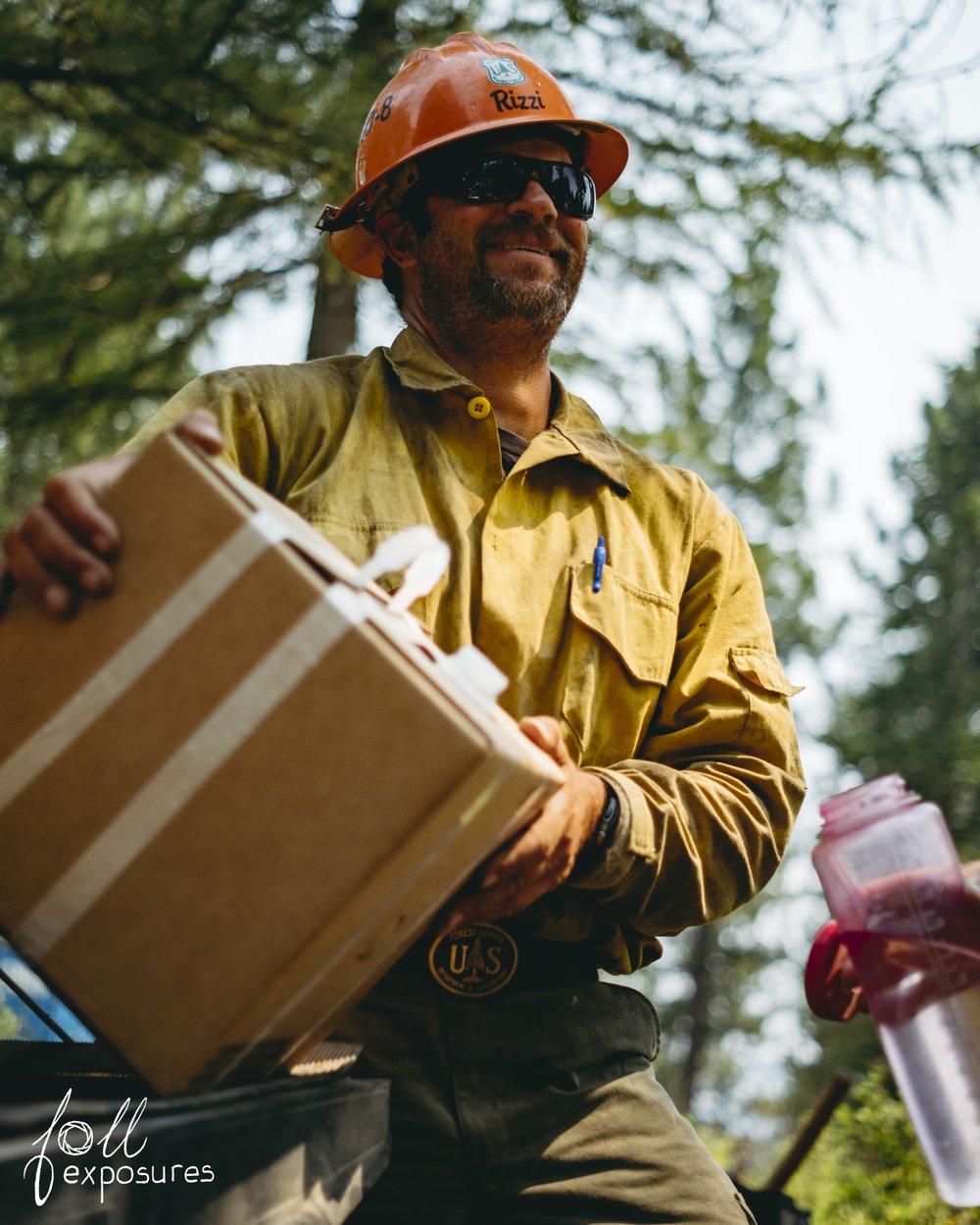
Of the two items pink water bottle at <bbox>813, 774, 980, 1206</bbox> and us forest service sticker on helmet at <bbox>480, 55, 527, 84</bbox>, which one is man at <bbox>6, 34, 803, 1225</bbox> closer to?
us forest service sticker on helmet at <bbox>480, 55, 527, 84</bbox>

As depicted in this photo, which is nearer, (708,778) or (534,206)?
(708,778)

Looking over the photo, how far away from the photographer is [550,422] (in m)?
2.57

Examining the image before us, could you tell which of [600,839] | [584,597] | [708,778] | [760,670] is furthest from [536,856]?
[760,670]

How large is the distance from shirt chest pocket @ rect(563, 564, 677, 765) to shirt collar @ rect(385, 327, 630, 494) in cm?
29

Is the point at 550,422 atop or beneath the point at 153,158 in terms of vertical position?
beneath

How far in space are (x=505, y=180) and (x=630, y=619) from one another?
1092 mm

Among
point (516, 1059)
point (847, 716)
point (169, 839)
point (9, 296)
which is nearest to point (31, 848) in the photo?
point (169, 839)

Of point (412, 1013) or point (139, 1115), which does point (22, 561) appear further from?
point (412, 1013)

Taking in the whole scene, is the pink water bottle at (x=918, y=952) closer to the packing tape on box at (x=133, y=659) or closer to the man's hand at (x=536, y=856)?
the man's hand at (x=536, y=856)

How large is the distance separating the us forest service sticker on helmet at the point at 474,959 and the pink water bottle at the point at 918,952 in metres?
0.58

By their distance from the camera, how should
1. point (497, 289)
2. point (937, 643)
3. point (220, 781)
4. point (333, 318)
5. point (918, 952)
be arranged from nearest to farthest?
1. point (220, 781)
2. point (918, 952)
3. point (497, 289)
4. point (333, 318)
5. point (937, 643)

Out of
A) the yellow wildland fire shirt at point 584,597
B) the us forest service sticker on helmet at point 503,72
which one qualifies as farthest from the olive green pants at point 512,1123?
the us forest service sticker on helmet at point 503,72

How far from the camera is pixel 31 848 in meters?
1.35

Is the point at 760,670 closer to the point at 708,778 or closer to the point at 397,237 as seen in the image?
the point at 708,778
